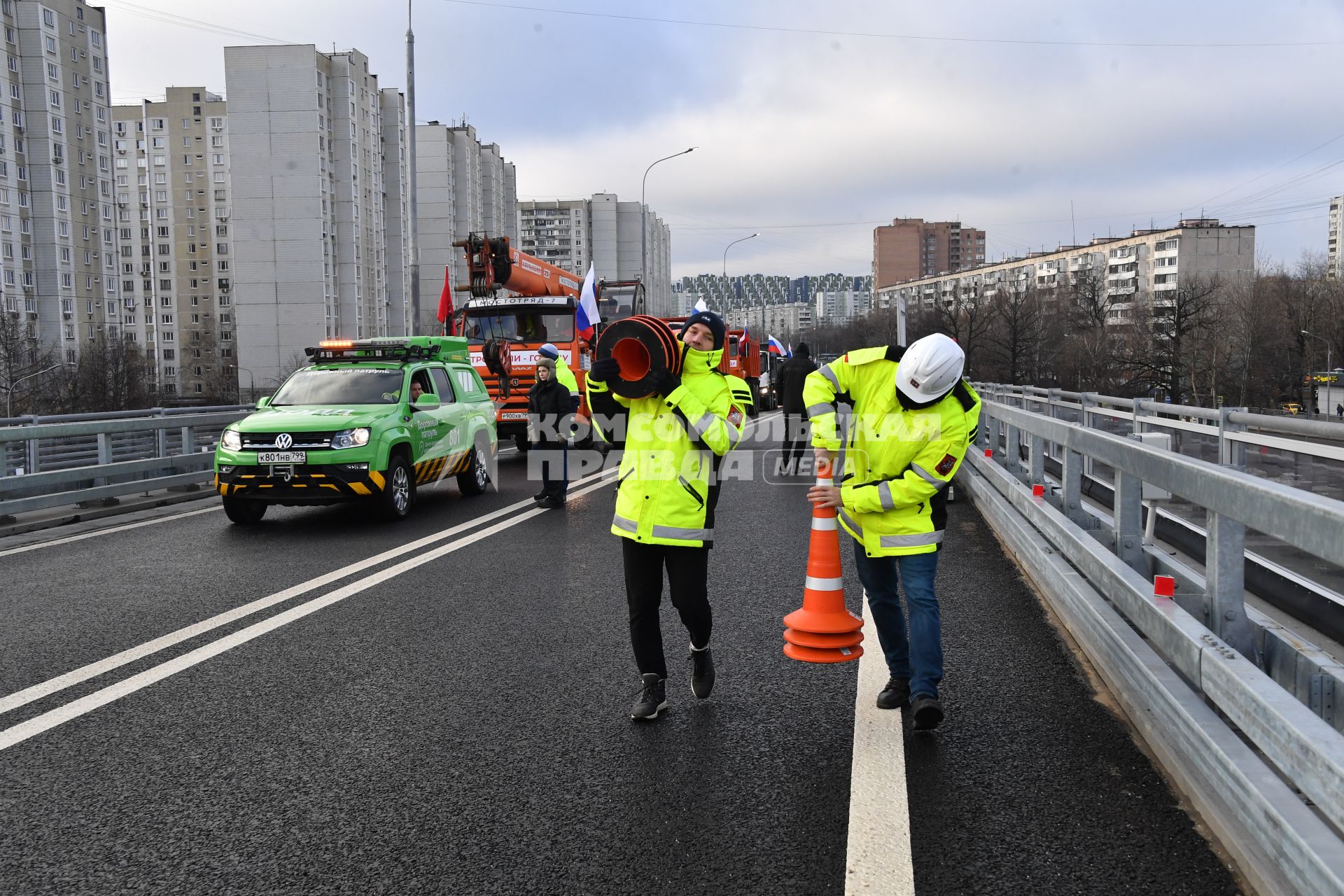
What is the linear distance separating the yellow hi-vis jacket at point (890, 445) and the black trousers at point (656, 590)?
726 mm

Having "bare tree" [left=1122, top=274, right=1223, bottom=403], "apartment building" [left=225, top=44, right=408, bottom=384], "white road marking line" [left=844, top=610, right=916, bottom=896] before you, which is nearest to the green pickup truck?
"white road marking line" [left=844, top=610, right=916, bottom=896]

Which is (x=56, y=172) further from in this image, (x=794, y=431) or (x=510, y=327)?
(x=794, y=431)

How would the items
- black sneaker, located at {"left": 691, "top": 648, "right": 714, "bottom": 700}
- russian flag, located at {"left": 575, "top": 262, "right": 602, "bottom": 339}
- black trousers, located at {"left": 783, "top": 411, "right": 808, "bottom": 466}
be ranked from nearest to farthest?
black sneaker, located at {"left": 691, "top": 648, "right": 714, "bottom": 700} < black trousers, located at {"left": 783, "top": 411, "right": 808, "bottom": 466} < russian flag, located at {"left": 575, "top": 262, "right": 602, "bottom": 339}

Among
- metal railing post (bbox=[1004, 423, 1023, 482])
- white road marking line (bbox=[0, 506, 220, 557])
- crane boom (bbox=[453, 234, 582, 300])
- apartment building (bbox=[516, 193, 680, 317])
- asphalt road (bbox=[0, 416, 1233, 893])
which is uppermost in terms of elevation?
apartment building (bbox=[516, 193, 680, 317])

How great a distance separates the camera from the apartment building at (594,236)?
6137 inches

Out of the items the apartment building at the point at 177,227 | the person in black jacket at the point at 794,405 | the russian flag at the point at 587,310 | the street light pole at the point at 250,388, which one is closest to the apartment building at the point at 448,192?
the street light pole at the point at 250,388

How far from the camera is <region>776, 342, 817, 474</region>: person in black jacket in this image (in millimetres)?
16219

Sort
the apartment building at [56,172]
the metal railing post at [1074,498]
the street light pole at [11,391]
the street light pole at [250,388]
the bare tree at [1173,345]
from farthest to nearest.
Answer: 1. the apartment building at [56,172]
2. the street light pole at [250,388]
3. the bare tree at [1173,345]
4. the street light pole at [11,391]
5. the metal railing post at [1074,498]

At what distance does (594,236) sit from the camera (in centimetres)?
15738

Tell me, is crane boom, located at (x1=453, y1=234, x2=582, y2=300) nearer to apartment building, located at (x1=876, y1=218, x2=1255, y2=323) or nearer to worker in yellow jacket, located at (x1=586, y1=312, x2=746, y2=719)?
worker in yellow jacket, located at (x1=586, y1=312, x2=746, y2=719)

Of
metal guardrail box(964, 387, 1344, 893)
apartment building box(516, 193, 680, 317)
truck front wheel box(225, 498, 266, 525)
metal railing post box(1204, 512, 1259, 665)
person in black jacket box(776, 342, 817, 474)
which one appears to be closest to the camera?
metal guardrail box(964, 387, 1344, 893)

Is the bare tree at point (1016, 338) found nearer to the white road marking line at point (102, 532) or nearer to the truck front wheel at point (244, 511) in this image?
the white road marking line at point (102, 532)

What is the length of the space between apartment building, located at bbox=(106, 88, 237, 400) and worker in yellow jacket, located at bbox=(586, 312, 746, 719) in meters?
141

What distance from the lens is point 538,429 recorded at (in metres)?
13.3
